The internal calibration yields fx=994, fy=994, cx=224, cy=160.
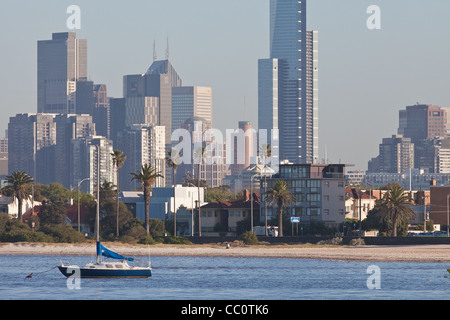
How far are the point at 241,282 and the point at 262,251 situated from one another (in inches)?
1529

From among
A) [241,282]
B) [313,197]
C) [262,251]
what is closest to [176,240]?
[262,251]

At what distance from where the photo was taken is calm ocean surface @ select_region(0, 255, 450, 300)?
224 feet

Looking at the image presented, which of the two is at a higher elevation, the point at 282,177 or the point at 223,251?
the point at 282,177

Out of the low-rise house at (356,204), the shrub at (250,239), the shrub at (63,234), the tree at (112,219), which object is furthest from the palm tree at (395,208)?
the shrub at (63,234)

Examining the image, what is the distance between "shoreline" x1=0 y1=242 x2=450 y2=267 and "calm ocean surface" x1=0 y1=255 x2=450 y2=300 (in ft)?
19.4

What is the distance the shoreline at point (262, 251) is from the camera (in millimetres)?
107938

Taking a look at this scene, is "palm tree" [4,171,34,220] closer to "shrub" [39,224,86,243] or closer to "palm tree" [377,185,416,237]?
"shrub" [39,224,86,243]

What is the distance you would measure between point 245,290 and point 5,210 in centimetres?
8545

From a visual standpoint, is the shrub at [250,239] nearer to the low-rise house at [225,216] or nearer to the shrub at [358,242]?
the shrub at [358,242]

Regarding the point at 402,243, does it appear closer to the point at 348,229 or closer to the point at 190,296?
the point at 348,229

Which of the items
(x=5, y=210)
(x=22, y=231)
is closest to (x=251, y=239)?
(x=22, y=231)

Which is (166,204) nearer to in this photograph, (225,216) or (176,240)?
(225,216)

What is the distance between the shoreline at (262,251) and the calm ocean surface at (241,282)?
590cm
